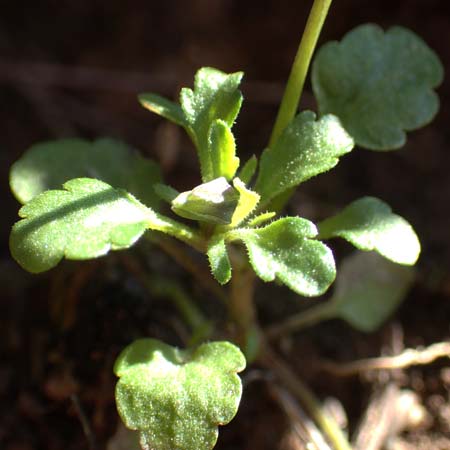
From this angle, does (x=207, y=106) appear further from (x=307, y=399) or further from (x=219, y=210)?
(x=307, y=399)

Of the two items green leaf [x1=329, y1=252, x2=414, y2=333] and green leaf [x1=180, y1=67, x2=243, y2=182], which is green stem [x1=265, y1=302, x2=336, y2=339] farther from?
green leaf [x1=180, y1=67, x2=243, y2=182]

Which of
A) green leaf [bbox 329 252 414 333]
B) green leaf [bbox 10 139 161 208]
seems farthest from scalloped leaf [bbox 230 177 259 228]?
green leaf [bbox 329 252 414 333]

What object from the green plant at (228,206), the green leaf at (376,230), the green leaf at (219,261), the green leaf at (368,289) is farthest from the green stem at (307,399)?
the green leaf at (219,261)

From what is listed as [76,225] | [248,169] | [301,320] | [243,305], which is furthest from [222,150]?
[301,320]

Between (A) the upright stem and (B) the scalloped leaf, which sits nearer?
(B) the scalloped leaf

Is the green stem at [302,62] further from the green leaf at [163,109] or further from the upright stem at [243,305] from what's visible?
the upright stem at [243,305]

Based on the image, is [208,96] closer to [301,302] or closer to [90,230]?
[90,230]
